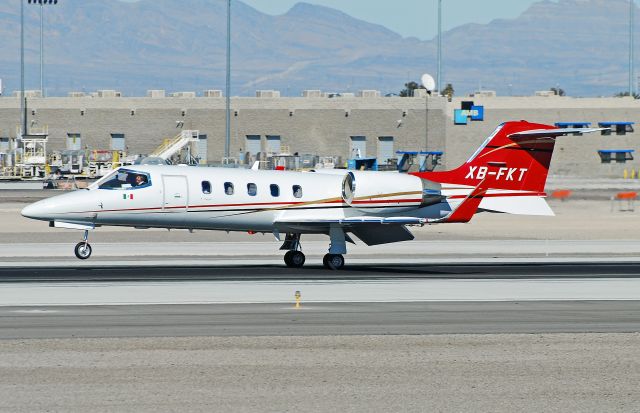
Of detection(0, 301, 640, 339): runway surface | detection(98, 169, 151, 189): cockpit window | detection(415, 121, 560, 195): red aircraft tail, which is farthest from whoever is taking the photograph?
detection(415, 121, 560, 195): red aircraft tail

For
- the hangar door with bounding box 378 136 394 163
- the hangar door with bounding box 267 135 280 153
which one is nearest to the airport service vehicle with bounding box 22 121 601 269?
the hangar door with bounding box 378 136 394 163

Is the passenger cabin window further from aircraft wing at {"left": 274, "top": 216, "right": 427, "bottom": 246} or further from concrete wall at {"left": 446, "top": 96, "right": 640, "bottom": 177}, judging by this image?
concrete wall at {"left": 446, "top": 96, "right": 640, "bottom": 177}

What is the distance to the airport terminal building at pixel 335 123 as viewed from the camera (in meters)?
104

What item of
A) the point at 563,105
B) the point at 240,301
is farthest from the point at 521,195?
the point at 563,105

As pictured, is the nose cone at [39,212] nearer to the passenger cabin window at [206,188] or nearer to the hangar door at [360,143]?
the passenger cabin window at [206,188]

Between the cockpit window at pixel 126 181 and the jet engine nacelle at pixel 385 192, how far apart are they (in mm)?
5660

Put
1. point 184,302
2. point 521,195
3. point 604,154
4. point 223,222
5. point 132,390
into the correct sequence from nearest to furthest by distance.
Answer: point 132,390
point 184,302
point 223,222
point 521,195
point 604,154

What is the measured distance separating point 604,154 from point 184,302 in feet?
272

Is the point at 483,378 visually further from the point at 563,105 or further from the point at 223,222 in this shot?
the point at 563,105

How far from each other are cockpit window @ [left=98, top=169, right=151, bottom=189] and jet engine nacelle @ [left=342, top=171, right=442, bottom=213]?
5660mm

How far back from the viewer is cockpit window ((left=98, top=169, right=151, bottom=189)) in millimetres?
32500

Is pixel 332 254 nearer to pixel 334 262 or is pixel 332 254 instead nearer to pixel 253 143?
pixel 334 262

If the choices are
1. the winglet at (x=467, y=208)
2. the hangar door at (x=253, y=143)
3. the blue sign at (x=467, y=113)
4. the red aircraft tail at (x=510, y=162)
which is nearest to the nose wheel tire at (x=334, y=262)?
the winglet at (x=467, y=208)

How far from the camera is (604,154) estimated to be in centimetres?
10356
